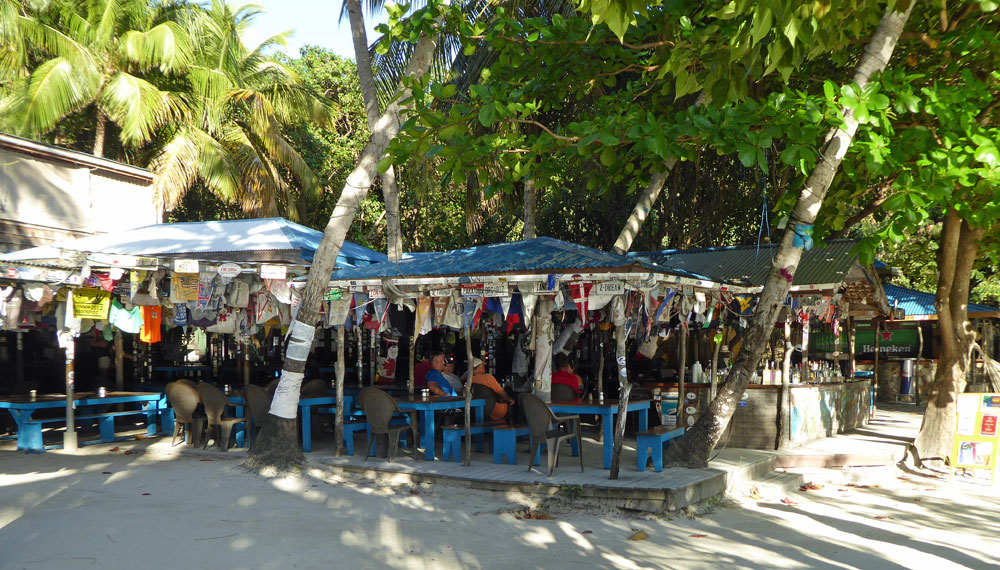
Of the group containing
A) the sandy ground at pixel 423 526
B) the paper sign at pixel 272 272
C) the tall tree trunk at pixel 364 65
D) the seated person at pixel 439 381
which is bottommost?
the sandy ground at pixel 423 526

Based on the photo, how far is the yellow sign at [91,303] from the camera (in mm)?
9844

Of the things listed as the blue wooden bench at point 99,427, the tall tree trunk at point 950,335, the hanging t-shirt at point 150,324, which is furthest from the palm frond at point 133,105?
the tall tree trunk at point 950,335

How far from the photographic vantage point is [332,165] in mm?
23859

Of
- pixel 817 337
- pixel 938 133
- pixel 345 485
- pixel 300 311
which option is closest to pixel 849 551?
pixel 938 133

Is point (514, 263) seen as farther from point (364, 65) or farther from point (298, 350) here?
point (364, 65)

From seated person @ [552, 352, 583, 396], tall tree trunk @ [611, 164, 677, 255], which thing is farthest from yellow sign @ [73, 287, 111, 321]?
tall tree trunk @ [611, 164, 677, 255]

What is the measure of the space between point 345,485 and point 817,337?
1631 centimetres

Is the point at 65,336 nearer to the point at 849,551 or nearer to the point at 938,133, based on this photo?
the point at 849,551

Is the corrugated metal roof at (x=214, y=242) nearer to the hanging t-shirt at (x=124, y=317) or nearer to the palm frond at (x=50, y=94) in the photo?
the hanging t-shirt at (x=124, y=317)

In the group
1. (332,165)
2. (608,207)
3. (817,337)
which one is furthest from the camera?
(332,165)

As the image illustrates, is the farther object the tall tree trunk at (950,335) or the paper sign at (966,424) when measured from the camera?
the tall tree trunk at (950,335)

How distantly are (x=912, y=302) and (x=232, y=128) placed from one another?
1818 centimetres

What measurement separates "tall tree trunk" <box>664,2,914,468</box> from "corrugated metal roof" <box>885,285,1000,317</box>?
1182 cm

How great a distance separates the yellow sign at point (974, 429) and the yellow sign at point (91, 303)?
10.6 m
